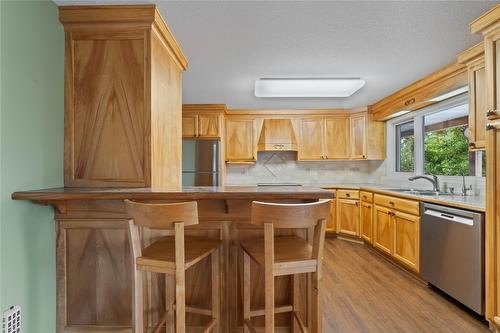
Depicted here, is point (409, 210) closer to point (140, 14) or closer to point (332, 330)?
point (332, 330)

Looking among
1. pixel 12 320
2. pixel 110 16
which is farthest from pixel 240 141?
pixel 12 320

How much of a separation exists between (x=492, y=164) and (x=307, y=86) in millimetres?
1917

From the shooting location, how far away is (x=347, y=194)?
4.27 m

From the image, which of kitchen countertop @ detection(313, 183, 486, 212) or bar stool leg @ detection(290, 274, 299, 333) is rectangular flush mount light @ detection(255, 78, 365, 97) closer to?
kitchen countertop @ detection(313, 183, 486, 212)

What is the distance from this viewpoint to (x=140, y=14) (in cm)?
182

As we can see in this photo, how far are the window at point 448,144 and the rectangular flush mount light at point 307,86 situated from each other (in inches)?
47.2

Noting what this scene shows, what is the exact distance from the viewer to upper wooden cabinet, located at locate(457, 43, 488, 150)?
7.46 ft

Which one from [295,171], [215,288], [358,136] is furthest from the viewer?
[295,171]

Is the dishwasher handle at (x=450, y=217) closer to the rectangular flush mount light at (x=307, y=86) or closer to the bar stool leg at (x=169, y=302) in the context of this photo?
the rectangular flush mount light at (x=307, y=86)

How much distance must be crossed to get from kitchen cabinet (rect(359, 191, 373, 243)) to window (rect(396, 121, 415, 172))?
33.9 inches

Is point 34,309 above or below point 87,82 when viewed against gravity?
below

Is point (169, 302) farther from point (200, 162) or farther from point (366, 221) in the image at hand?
point (366, 221)

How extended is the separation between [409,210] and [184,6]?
9.42ft

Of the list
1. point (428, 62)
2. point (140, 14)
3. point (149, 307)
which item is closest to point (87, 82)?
point (140, 14)
